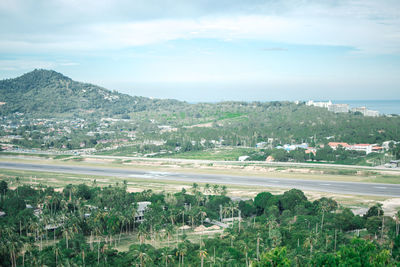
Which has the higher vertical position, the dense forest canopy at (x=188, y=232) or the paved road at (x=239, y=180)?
the paved road at (x=239, y=180)

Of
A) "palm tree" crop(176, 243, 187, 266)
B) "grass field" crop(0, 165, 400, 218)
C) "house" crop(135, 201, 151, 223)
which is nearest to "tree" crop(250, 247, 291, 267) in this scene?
"palm tree" crop(176, 243, 187, 266)

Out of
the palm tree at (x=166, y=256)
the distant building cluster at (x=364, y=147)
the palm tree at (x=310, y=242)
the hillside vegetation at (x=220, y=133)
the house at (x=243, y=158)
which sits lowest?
the palm tree at (x=166, y=256)

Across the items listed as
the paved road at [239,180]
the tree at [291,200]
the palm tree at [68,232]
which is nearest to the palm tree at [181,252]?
the palm tree at [68,232]

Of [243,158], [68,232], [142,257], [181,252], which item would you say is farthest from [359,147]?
[142,257]

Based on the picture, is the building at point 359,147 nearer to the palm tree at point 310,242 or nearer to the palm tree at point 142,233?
the palm tree at point 310,242

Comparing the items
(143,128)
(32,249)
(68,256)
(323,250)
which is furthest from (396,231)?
(143,128)

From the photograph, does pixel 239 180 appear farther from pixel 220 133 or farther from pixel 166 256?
pixel 220 133

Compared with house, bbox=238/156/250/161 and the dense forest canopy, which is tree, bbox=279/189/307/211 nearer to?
the dense forest canopy

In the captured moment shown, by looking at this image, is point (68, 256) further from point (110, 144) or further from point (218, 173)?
point (110, 144)
